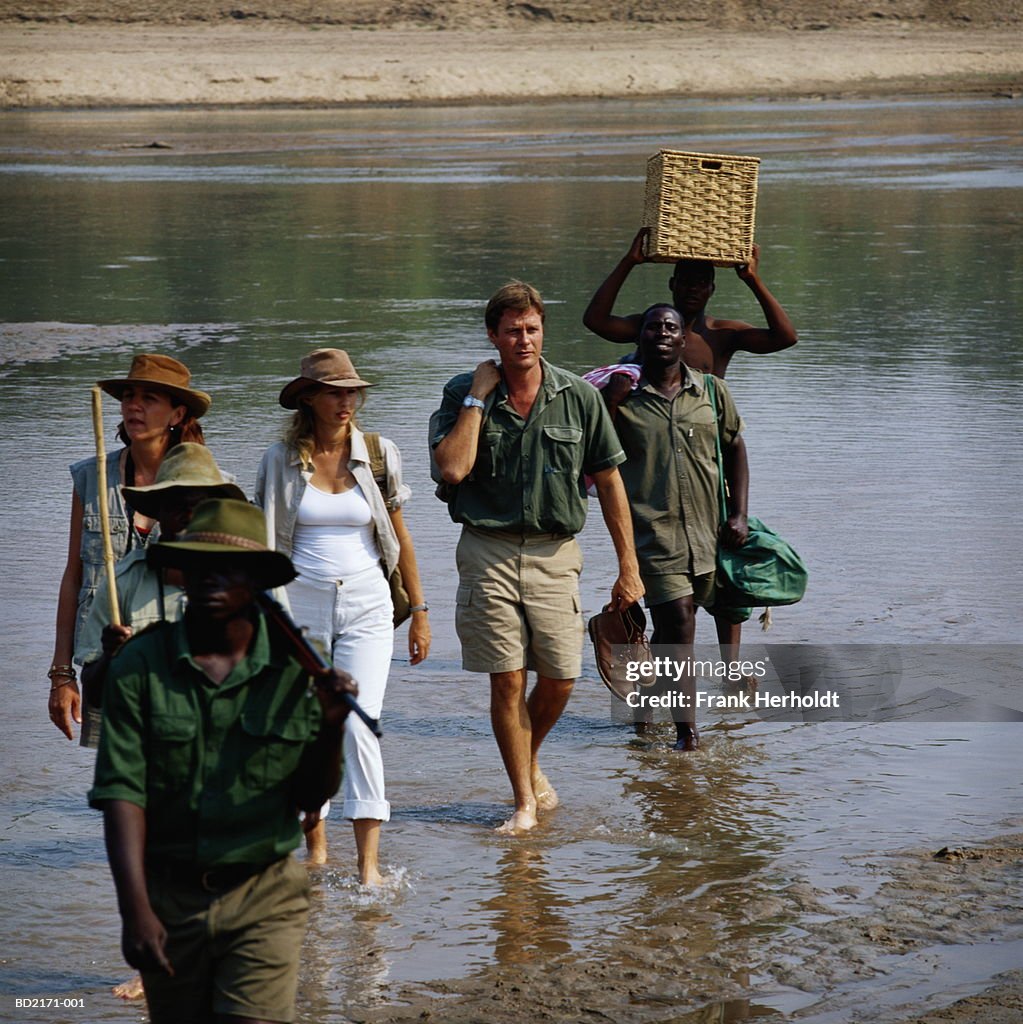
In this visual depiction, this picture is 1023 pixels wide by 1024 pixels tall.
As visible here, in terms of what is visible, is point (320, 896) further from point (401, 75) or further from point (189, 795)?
point (401, 75)

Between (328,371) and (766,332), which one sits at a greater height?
(328,371)

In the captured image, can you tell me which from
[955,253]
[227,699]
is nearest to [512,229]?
[955,253]

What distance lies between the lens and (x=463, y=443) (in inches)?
249

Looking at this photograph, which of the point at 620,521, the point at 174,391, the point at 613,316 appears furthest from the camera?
the point at 613,316

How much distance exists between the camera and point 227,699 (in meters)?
3.96

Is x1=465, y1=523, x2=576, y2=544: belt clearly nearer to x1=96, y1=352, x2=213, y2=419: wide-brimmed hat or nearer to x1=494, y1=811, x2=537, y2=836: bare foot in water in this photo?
x1=494, y1=811, x2=537, y2=836: bare foot in water

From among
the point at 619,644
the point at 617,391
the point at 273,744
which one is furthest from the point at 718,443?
the point at 273,744

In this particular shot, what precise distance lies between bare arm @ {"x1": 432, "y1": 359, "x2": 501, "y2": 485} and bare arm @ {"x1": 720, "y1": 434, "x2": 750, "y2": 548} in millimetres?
1460

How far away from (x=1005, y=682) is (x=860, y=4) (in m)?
71.8

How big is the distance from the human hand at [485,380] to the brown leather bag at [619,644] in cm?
108

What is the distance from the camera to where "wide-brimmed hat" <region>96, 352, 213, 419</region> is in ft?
17.7

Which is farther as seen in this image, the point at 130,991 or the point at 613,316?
the point at 613,316

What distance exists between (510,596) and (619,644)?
34.2 inches

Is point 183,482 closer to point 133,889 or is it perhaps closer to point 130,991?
point 133,889
